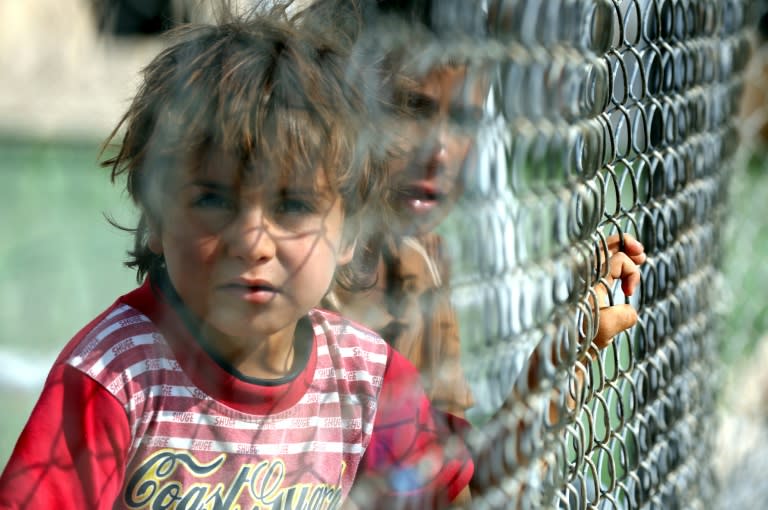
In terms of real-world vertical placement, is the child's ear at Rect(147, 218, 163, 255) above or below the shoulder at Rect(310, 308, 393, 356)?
above

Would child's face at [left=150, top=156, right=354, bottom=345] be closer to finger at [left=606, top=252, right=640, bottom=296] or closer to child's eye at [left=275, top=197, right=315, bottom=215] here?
child's eye at [left=275, top=197, right=315, bottom=215]

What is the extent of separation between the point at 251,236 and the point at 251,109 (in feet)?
0.48

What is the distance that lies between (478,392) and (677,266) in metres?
0.78

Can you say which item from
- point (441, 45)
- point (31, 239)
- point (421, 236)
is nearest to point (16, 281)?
point (31, 239)

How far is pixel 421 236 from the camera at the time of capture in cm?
143

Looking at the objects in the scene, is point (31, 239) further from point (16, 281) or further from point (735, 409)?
point (735, 409)

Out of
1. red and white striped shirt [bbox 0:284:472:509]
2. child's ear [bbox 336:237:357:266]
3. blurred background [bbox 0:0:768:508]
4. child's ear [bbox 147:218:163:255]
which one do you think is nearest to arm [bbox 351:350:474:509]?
red and white striped shirt [bbox 0:284:472:509]

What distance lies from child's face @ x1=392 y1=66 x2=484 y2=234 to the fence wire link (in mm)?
27

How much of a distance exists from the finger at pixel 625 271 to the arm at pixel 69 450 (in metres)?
0.81

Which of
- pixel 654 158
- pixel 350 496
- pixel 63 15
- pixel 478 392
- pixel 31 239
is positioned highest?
pixel 63 15

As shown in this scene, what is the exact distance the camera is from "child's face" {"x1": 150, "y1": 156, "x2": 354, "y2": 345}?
1174 millimetres

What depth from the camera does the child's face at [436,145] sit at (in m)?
1.18

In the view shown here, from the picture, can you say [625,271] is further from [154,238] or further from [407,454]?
[154,238]

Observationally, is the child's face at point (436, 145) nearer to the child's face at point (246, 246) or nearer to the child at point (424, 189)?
the child at point (424, 189)
